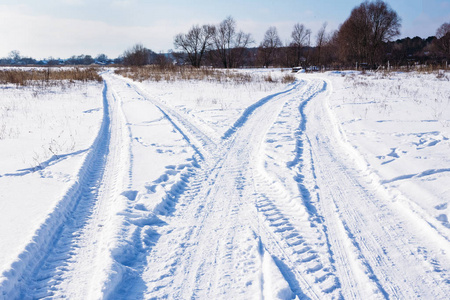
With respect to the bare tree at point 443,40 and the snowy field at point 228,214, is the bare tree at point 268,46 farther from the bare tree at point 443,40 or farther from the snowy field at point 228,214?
the snowy field at point 228,214

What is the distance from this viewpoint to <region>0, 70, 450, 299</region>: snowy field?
2.49m

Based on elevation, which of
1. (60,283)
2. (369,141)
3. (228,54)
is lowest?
(60,283)

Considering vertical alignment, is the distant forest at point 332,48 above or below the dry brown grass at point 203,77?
above

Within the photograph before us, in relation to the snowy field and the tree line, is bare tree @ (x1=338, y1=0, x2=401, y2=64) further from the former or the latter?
the snowy field

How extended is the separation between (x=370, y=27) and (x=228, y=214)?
166 ft

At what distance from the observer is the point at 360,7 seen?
45.0 m

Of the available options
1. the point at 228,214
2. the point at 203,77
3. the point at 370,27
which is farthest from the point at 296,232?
the point at 370,27

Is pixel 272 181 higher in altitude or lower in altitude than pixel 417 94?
lower

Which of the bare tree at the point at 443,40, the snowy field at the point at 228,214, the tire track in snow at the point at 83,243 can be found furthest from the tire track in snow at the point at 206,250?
the bare tree at the point at 443,40

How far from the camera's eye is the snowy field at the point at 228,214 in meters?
2.49

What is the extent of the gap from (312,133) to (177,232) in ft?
16.8

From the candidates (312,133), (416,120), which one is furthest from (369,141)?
(416,120)

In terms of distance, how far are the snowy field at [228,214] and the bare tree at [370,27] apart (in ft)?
144

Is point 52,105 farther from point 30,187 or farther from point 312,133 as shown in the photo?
point 312,133
